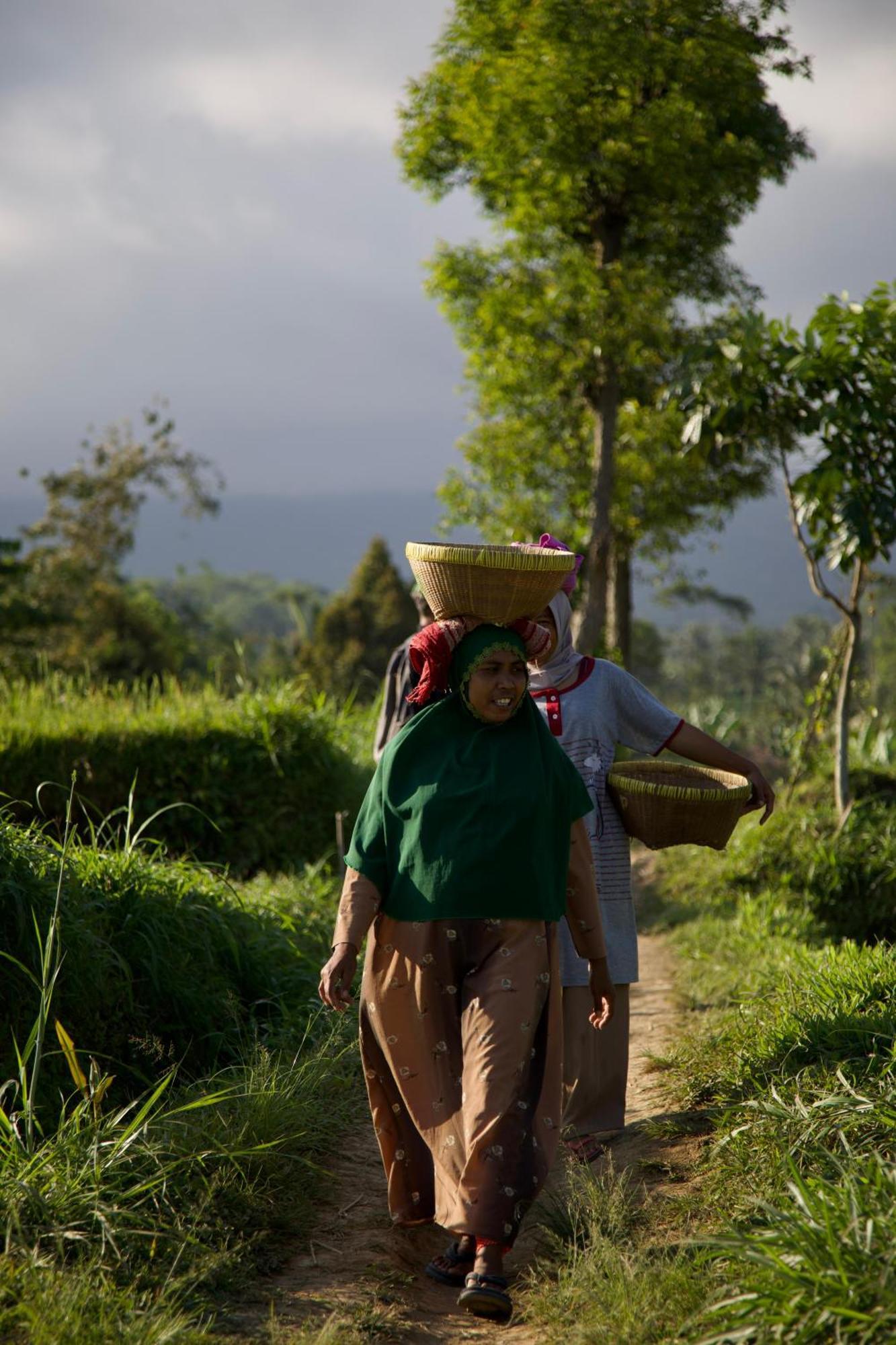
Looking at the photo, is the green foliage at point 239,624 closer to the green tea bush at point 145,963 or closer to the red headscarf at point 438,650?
the green tea bush at point 145,963

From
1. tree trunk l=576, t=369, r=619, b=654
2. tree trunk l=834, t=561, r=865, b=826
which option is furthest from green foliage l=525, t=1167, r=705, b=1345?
tree trunk l=576, t=369, r=619, b=654

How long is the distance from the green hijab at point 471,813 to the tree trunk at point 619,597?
1346 centimetres

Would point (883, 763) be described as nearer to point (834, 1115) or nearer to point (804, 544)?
point (804, 544)

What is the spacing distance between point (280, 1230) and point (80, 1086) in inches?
26.8

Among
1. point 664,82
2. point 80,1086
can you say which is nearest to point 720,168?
point 664,82

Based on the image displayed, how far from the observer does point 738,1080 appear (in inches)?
160

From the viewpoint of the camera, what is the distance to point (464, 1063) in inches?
130

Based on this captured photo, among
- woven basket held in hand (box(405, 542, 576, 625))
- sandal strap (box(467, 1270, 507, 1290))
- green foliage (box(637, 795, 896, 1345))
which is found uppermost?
woven basket held in hand (box(405, 542, 576, 625))

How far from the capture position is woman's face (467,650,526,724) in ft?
10.9

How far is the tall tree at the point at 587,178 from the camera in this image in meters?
13.8

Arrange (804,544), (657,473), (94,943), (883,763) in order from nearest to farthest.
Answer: (94,943) < (804,544) < (883,763) < (657,473)

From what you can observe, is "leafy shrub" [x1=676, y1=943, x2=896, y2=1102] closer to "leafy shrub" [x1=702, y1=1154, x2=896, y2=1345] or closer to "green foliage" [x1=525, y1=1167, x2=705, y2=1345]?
"green foliage" [x1=525, y1=1167, x2=705, y2=1345]

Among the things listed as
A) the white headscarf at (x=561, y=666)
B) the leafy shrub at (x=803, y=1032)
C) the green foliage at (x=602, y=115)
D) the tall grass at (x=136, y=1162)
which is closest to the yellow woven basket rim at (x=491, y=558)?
the white headscarf at (x=561, y=666)

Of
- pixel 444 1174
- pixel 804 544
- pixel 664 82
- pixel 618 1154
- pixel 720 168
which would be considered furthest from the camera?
pixel 720 168
